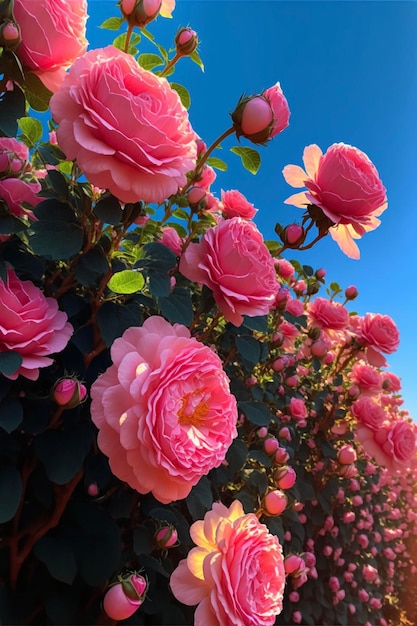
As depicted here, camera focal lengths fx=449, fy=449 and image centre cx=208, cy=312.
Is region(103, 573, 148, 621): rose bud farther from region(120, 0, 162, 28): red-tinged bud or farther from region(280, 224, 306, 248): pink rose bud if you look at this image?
region(120, 0, 162, 28): red-tinged bud

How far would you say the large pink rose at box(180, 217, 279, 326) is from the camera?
2.91ft

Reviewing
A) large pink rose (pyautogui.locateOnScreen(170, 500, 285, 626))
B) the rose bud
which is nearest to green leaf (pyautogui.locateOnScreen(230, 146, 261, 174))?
large pink rose (pyautogui.locateOnScreen(170, 500, 285, 626))

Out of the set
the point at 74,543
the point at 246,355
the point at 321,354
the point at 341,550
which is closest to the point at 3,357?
the point at 74,543

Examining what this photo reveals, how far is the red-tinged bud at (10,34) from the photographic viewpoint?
67cm

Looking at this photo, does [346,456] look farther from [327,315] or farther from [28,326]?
[28,326]

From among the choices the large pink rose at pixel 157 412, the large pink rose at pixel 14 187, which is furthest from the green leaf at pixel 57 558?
the large pink rose at pixel 14 187

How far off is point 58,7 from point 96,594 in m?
1.09

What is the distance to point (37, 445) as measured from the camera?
802 millimetres

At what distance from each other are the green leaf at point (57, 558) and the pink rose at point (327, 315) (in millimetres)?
1570

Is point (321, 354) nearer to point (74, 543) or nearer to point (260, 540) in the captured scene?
point (260, 540)

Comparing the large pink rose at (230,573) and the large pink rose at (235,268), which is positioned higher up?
the large pink rose at (235,268)

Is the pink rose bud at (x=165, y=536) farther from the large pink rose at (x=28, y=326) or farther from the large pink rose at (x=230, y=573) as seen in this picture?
the large pink rose at (x=28, y=326)

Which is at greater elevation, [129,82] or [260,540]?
[129,82]

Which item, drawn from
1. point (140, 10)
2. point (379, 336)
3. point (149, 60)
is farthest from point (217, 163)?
point (379, 336)
